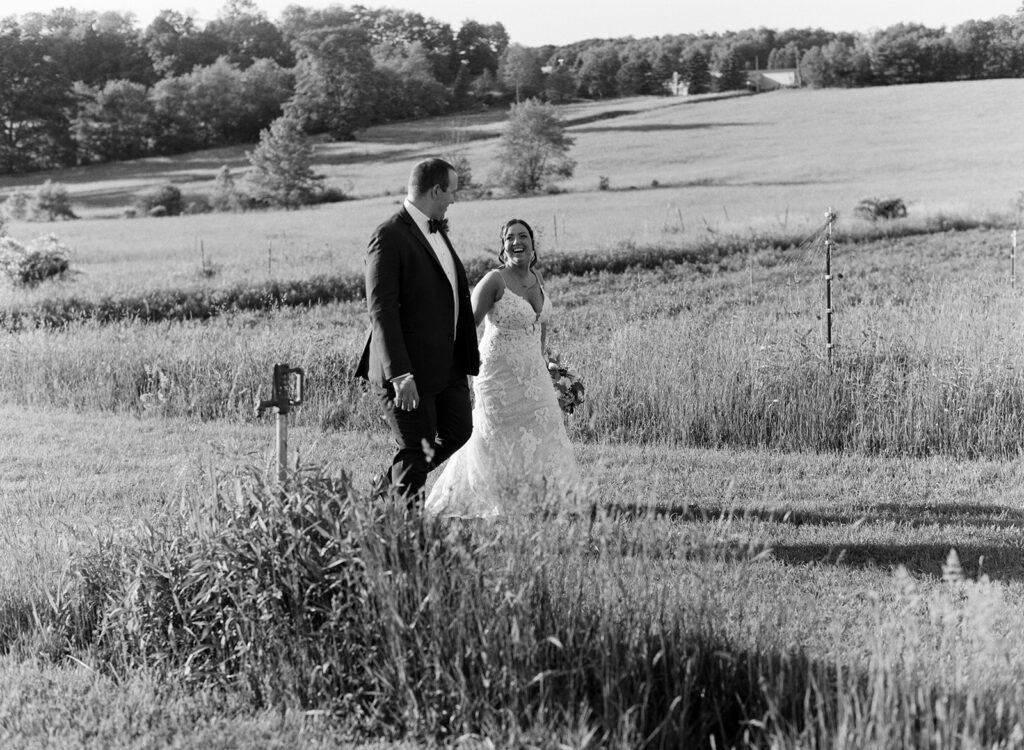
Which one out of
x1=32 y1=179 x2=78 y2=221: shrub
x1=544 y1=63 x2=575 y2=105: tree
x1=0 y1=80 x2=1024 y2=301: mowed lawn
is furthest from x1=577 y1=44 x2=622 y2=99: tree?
x1=32 y1=179 x2=78 y2=221: shrub

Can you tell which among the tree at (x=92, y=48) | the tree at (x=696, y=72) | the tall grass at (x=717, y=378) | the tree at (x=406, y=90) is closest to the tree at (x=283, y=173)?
the tree at (x=406, y=90)

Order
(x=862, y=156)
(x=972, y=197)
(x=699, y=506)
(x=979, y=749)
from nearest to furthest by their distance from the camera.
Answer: (x=979, y=749) → (x=699, y=506) → (x=972, y=197) → (x=862, y=156)

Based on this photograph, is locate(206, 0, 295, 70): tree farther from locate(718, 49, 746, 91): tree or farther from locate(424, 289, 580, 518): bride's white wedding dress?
locate(424, 289, 580, 518): bride's white wedding dress

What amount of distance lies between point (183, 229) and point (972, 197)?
27867 millimetres

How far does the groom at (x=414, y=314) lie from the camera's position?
6.19m

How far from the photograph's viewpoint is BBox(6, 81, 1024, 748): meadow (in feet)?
13.8

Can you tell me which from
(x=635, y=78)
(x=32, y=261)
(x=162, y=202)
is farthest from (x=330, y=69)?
(x=32, y=261)

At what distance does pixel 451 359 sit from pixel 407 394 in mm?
584

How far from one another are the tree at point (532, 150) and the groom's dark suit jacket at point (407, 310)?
157 feet

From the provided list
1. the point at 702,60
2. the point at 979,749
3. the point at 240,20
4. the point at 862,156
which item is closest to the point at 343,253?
the point at 979,749

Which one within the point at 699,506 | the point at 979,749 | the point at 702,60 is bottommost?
the point at 699,506

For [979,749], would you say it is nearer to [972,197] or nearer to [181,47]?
[972,197]

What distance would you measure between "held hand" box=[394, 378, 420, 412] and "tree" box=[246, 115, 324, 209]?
168 ft

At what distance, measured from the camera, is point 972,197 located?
3559 centimetres
